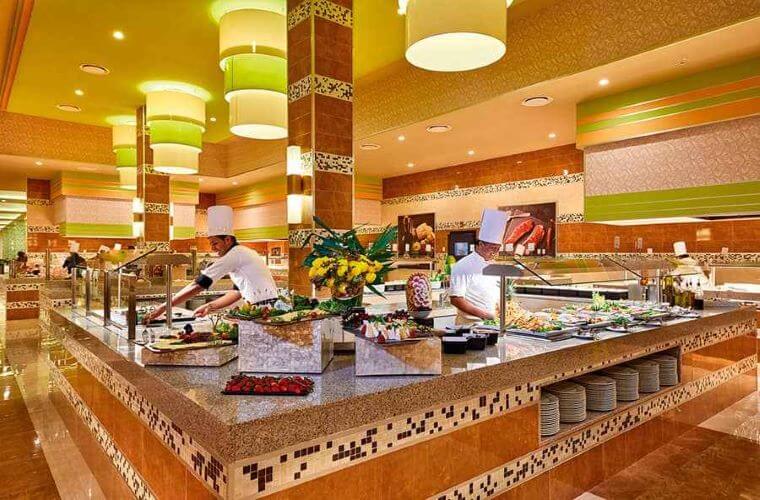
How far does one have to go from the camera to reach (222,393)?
174 centimetres

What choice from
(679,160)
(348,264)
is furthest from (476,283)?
(679,160)

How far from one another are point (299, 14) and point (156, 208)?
5638 millimetres

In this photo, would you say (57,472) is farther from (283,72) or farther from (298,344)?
(283,72)

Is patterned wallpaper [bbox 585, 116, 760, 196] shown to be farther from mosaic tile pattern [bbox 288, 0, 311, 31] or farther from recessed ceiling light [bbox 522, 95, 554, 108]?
mosaic tile pattern [bbox 288, 0, 311, 31]

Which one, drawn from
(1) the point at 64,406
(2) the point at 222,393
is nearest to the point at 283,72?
(1) the point at 64,406

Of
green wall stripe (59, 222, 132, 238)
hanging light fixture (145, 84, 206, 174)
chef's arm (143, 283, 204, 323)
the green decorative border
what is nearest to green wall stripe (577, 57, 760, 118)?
the green decorative border

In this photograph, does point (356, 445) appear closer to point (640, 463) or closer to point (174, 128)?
point (640, 463)

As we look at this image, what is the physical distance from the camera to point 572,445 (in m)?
2.75

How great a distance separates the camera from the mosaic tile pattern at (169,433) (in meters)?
1.58

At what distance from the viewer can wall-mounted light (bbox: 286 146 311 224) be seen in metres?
4.78

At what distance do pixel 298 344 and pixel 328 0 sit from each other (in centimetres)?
390

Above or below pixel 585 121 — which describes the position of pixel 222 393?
below

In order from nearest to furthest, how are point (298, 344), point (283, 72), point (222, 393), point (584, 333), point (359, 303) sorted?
1. point (222, 393)
2. point (298, 344)
3. point (359, 303)
4. point (584, 333)
5. point (283, 72)

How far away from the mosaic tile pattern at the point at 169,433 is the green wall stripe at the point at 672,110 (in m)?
5.69
